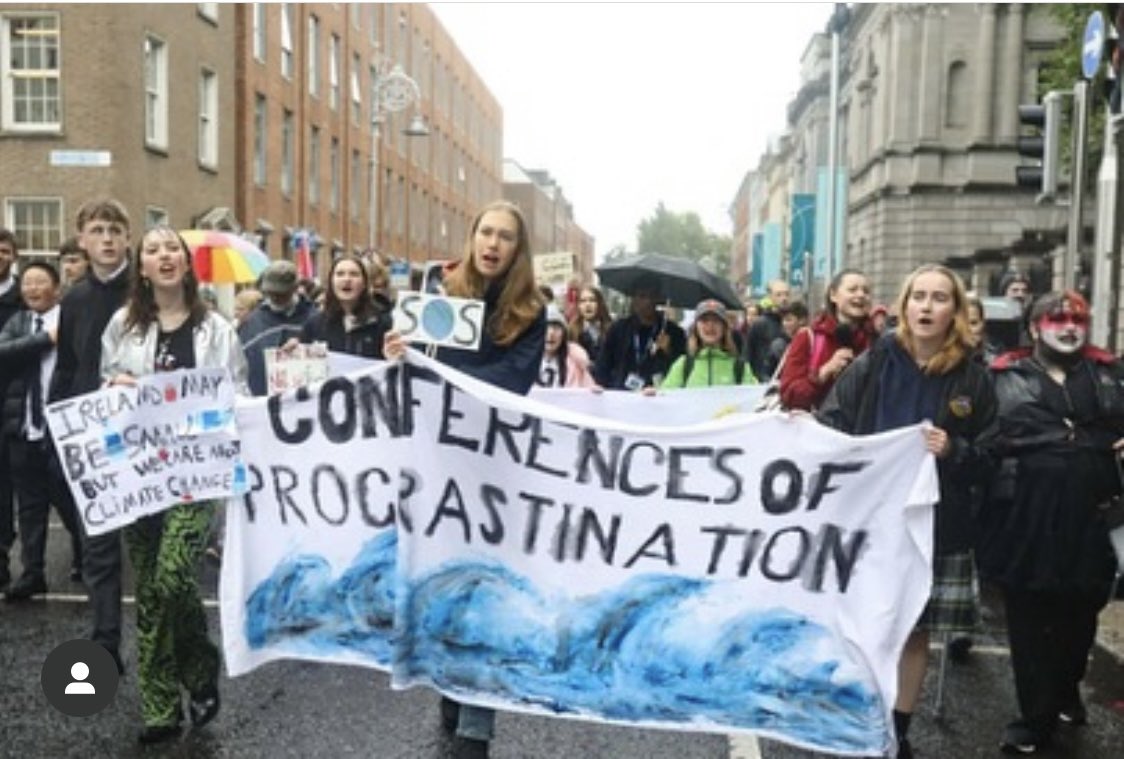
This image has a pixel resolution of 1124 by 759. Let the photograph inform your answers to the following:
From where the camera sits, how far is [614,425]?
4410mm

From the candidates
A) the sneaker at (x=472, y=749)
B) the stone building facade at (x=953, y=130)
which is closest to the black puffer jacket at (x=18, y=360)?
the sneaker at (x=472, y=749)

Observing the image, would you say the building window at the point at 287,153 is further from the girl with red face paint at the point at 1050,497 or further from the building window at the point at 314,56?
the girl with red face paint at the point at 1050,497

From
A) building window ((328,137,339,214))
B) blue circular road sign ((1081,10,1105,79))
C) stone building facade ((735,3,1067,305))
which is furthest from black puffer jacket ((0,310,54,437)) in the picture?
stone building facade ((735,3,1067,305))

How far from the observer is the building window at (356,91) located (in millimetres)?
44053

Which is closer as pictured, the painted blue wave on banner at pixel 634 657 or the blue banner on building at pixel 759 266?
the painted blue wave on banner at pixel 634 657

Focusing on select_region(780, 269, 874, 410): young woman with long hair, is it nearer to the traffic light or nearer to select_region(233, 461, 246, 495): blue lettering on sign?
select_region(233, 461, 246, 495): blue lettering on sign

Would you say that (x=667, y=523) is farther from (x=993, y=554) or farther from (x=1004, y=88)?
(x=1004, y=88)

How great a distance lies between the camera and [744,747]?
5.01m

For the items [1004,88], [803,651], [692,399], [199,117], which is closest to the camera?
[803,651]

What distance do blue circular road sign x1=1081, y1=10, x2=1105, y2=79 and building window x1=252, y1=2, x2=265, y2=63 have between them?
26.5m

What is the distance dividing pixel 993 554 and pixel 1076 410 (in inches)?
25.2

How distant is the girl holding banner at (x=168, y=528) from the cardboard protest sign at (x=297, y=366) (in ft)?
2.83

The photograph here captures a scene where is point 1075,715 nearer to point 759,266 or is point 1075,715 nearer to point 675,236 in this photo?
point 759,266

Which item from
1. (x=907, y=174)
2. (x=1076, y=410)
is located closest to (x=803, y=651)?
(x=1076, y=410)
